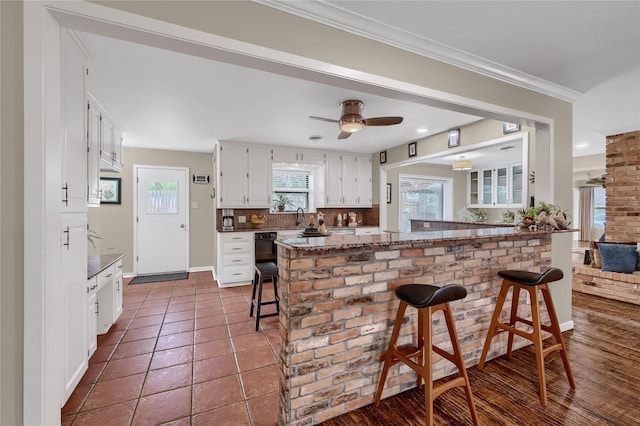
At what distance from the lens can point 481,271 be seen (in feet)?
7.28

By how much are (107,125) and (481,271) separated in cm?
403

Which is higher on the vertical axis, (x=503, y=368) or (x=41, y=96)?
(x=41, y=96)

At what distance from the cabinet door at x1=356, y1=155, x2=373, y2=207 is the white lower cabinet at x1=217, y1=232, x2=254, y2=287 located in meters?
2.48

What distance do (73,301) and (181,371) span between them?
0.93m

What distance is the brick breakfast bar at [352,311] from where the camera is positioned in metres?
1.55

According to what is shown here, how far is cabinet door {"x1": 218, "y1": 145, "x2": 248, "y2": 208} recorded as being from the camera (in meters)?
4.71

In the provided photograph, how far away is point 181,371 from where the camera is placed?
2.17 m

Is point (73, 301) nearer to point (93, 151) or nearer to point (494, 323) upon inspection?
point (93, 151)

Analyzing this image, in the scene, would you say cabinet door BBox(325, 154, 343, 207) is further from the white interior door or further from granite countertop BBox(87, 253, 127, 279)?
granite countertop BBox(87, 253, 127, 279)

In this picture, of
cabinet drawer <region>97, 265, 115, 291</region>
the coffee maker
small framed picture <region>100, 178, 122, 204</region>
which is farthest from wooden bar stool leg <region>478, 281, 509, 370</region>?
small framed picture <region>100, 178, 122, 204</region>

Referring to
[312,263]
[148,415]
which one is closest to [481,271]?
[312,263]

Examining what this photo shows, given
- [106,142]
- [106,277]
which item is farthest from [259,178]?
[106,277]

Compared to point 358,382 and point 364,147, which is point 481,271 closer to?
point 358,382

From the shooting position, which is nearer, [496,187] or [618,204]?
[618,204]
